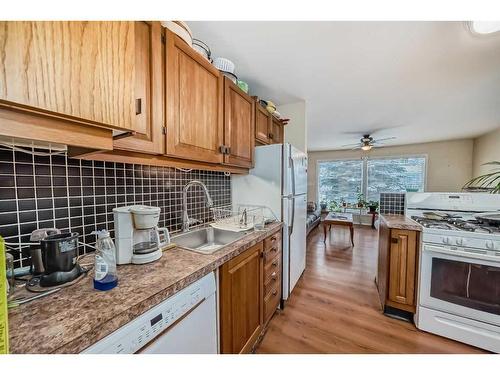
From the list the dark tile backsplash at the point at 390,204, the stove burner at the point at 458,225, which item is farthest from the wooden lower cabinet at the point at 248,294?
the dark tile backsplash at the point at 390,204

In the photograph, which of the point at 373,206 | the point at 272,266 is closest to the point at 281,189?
the point at 272,266

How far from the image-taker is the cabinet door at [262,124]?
6.30 ft

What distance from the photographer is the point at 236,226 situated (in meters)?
1.58

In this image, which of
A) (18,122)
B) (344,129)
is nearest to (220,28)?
(18,122)

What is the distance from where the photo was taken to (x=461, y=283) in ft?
4.66

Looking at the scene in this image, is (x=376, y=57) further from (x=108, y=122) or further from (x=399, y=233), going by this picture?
(x=108, y=122)

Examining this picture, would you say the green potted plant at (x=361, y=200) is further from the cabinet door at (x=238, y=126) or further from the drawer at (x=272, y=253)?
the cabinet door at (x=238, y=126)

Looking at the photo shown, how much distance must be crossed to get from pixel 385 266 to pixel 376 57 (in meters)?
1.86

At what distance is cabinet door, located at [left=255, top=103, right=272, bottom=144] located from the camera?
1919mm

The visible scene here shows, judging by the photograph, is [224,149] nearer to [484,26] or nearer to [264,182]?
[264,182]

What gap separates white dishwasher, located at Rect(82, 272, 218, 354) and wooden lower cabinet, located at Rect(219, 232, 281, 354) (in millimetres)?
105

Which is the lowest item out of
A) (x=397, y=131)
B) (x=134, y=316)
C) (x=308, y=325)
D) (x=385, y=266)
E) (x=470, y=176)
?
(x=308, y=325)

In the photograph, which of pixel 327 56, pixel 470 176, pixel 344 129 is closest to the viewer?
pixel 327 56

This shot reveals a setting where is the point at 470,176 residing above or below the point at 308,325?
above
